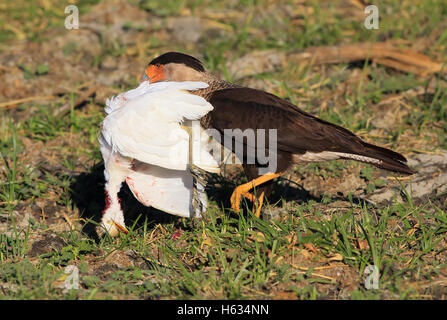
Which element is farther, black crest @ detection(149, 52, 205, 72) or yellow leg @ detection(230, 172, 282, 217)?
black crest @ detection(149, 52, 205, 72)

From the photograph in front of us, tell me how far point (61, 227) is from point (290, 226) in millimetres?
1826

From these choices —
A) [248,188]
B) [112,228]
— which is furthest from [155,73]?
[112,228]

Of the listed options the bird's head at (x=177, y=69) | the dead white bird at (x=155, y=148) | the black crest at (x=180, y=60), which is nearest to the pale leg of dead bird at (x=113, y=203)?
the dead white bird at (x=155, y=148)

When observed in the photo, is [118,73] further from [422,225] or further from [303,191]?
[422,225]

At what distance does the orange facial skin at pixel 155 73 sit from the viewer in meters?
4.93

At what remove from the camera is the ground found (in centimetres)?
369

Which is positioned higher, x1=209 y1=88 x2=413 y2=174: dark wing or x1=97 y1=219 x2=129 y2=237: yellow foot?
x1=209 y1=88 x2=413 y2=174: dark wing

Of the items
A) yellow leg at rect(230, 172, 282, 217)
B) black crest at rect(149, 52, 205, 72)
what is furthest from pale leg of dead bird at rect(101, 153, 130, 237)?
black crest at rect(149, 52, 205, 72)

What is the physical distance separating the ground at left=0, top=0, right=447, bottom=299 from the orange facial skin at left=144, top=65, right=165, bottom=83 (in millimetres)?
922

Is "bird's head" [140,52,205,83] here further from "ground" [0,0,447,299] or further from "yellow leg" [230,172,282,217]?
"yellow leg" [230,172,282,217]

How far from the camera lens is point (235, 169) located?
5254 millimetres

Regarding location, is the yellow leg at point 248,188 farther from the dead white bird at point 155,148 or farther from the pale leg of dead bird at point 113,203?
the pale leg of dead bird at point 113,203

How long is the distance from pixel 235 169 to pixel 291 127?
115cm

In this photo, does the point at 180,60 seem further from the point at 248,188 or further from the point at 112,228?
the point at 112,228
